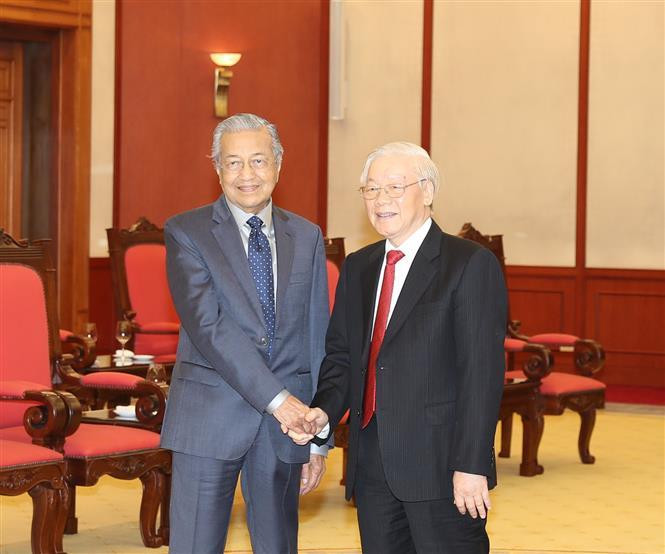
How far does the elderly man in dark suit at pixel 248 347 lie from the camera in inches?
108

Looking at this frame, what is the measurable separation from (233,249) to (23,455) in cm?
167

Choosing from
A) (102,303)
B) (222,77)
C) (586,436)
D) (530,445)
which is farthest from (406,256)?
(222,77)

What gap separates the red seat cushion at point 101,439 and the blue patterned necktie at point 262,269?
176 centimetres

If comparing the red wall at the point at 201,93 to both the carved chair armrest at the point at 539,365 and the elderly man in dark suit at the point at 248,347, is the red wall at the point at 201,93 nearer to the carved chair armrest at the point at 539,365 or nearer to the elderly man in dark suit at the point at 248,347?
the carved chair armrest at the point at 539,365

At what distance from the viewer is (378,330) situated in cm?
272

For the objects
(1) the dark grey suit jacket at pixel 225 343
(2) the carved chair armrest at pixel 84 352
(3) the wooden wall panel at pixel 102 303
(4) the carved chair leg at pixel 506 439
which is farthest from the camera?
(3) the wooden wall panel at pixel 102 303

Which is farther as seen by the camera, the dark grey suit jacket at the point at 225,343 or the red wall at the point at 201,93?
the red wall at the point at 201,93

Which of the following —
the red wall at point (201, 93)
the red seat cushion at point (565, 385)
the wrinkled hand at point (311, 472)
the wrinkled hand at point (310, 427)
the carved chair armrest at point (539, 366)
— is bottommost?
the red seat cushion at point (565, 385)

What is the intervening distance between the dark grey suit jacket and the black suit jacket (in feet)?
0.86

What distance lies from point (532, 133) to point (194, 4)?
2.89 meters

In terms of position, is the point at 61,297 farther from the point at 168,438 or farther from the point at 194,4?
the point at 168,438

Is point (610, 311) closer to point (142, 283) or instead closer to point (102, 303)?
point (102, 303)

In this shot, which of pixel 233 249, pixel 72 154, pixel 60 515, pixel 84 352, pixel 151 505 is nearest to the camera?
pixel 233 249

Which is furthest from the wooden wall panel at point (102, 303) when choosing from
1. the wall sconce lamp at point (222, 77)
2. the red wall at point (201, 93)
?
the wall sconce lamp at point (222, 77)
